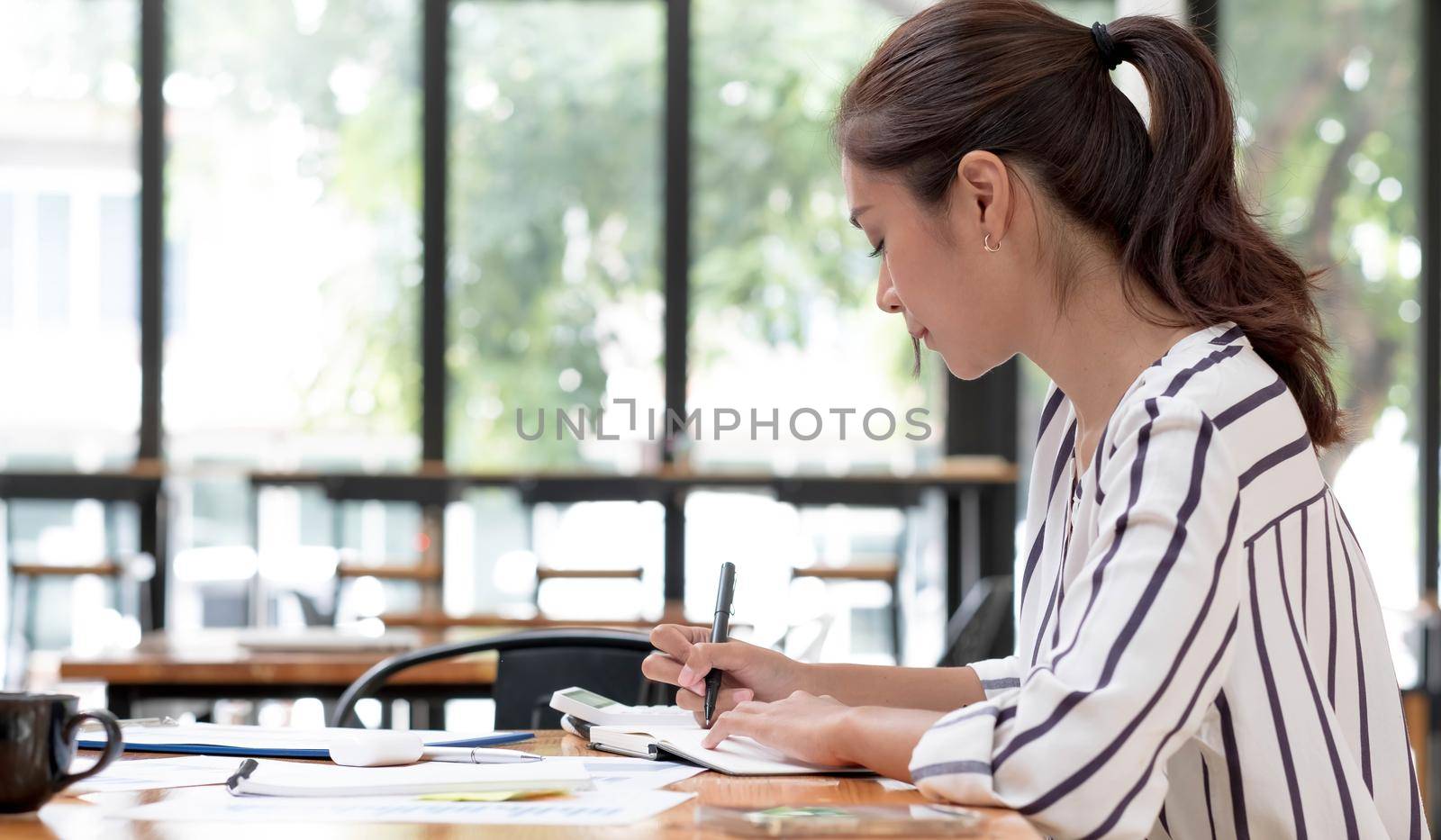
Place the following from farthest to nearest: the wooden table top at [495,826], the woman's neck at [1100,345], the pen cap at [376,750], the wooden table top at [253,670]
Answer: the wooden table top at [253,670] < the woman's neck at [1100,345] < the pen cap at [376,750] < the wooden table top at [495,826]

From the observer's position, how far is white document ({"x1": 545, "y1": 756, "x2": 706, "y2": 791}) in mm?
964

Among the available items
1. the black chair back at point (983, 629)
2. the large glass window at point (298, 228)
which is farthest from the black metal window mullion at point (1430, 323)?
the large glass window at point (298, 228)

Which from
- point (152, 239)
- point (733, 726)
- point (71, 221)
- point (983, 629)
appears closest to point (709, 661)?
point (733, 726)

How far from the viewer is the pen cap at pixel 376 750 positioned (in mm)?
1028

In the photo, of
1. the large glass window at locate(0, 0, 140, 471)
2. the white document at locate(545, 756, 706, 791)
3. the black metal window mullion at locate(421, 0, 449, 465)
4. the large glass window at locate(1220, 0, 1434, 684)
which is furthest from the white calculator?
the large glass window at locate(0, 0, 140, 471)

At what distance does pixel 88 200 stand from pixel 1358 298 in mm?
5195

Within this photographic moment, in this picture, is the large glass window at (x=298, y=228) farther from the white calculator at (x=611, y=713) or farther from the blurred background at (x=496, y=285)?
the white calculator at (x=611, y=713)

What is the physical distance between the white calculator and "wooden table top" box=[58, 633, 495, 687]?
951mm

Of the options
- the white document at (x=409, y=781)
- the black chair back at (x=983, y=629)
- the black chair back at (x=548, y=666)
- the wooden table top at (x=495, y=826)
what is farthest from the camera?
the black chair back at (x=983, y=629)

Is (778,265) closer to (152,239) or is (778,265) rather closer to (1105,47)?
(152,239)

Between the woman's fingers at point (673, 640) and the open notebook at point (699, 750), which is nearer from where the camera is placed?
the open notebook at point (699, 750)

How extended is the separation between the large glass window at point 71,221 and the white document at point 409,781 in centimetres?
543

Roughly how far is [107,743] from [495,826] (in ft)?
0.81

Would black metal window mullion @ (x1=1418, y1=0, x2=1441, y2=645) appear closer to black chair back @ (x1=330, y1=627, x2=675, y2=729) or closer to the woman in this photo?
black chair back @ (x1=330, y1=627, x2=675, y2=729)
